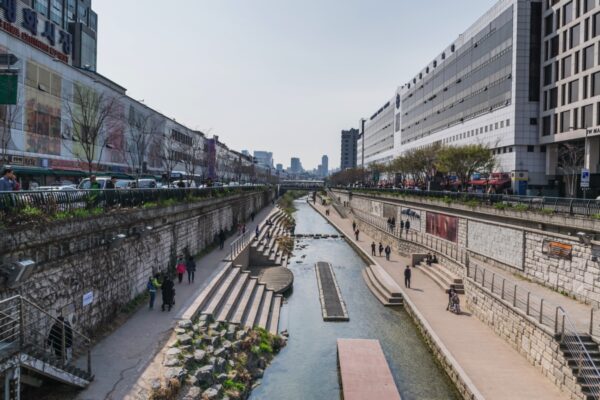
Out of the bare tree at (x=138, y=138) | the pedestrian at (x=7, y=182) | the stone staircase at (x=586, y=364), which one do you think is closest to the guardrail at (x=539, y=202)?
the stone staircase at (x=586, y=364)

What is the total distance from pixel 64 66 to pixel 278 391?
1543 inches

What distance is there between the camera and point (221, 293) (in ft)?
78.0

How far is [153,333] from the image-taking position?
56.6ft

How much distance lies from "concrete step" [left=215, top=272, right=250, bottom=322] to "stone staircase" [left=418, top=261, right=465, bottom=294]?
1344cm

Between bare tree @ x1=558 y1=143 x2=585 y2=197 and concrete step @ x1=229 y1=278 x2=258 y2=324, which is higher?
bare tree @ x1=558 y1=143 x2=585 y2=197

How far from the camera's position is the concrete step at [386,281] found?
29641 millimetres

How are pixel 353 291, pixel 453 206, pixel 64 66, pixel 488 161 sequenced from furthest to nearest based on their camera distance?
1. pixel 488 161
2. pixel 64 66
3. pixel 453 206
4. pixel 353 291

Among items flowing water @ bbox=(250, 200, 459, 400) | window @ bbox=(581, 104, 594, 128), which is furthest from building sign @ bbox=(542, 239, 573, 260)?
window @ bbox=(581, 104, 594, 128)

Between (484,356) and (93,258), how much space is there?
16.4 m

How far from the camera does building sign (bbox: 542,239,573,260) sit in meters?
22.0

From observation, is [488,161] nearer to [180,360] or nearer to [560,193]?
[560,193]

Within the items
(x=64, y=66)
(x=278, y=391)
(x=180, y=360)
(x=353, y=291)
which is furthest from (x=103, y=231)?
(x=64, y=66)

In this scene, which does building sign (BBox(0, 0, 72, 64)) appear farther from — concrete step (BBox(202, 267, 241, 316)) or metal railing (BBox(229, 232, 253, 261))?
concrete step (BBox(202, 267, 241, 316))

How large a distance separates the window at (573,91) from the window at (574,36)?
13.3ft
